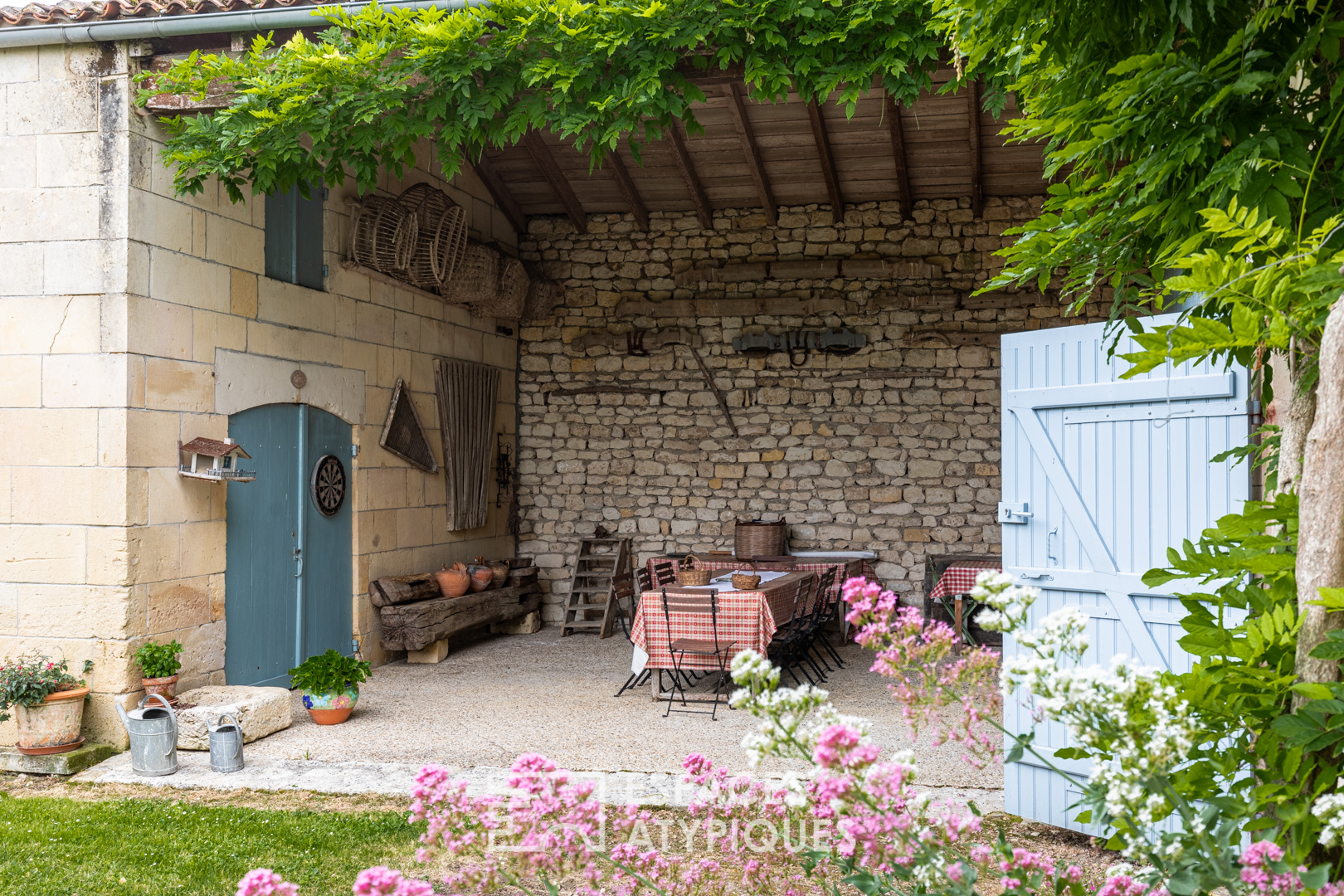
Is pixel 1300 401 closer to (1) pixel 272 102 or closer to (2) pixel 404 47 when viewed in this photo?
(2) pixel 404 47

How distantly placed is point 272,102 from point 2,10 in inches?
60.9

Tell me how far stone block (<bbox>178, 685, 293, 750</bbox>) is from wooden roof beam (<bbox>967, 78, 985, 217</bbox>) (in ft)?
18.9

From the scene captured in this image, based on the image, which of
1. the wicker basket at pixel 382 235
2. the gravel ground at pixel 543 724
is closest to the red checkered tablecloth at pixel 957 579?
the gravel ground at pixel 543 724

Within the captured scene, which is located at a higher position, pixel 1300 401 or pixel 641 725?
pixel 1300 401

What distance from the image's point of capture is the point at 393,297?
7770 millimetres

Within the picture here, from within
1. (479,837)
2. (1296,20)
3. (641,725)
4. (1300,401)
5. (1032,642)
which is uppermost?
(1296,20)

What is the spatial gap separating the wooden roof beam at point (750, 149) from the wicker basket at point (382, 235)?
2612 millimetres

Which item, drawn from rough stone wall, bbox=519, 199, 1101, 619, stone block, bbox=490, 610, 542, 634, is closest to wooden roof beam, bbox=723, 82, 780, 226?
rough stone wall, bbox=519, 199, 1101, 619

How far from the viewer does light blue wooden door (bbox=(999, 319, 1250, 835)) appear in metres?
3.34

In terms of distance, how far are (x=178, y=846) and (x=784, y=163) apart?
699cm

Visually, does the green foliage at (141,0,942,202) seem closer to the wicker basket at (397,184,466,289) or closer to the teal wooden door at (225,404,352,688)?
the teal wooden door at (225,404,352,688)

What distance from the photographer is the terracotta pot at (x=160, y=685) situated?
16.7 ft

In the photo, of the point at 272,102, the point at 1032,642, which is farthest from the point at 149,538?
the point at 1032,642

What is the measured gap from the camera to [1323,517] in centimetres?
132
